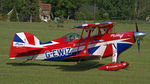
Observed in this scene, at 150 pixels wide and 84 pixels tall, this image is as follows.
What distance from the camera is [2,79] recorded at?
11.1 meters

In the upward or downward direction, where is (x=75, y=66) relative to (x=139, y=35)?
downward

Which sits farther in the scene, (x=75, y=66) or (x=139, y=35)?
(x=75, y=66)

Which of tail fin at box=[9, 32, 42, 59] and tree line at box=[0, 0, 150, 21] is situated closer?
tail fin at box=[9, 32, 42, 59]

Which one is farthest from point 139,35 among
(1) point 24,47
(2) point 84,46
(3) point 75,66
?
(1) point 24,47

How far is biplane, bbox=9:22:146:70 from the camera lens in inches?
516

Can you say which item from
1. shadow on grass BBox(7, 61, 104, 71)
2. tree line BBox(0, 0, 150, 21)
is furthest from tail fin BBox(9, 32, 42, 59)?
tree line BBox(0, 0, 150, 21)

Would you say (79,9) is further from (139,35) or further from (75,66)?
(139,35)

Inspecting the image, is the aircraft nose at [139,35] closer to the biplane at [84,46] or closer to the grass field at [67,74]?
the biplane at [84,46]

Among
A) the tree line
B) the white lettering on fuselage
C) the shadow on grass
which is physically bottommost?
the tree line

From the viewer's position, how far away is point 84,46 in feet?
44.4

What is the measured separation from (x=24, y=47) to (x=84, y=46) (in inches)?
113

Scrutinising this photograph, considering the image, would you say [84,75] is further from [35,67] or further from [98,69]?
[35,67]

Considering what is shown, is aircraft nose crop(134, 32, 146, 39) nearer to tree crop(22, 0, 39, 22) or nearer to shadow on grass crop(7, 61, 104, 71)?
shadow on grass crop(7, 61, 104, 71)

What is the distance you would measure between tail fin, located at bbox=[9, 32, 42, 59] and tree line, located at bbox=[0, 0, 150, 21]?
6593 cm
